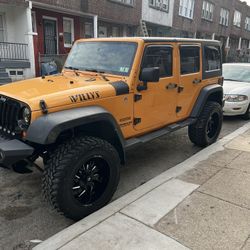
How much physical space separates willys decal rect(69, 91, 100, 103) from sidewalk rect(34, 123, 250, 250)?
1227mm

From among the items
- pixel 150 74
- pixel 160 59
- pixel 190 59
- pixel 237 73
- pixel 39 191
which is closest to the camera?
pixel 150 74

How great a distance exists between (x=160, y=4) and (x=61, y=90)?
68.0ft

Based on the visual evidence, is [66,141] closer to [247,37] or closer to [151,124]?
[151,124]

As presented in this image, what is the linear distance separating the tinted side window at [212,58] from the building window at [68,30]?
12.6 m

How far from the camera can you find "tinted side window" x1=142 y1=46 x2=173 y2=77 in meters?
A: 4.04

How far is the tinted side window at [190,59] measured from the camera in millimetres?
4738

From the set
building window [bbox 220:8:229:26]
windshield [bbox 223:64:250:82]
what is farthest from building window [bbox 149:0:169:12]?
windshield [bbox 223:64:250:82]

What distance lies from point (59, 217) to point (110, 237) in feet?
2.84

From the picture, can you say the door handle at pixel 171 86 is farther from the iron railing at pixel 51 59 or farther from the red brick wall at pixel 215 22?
the red brick wall at pixel 215 22

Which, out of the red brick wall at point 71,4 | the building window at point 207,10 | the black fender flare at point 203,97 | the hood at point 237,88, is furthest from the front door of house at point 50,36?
the building window at point 207,10

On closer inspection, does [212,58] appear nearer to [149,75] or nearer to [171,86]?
[171,86]

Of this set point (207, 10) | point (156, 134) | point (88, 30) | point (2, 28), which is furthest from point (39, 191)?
point (207, 10)

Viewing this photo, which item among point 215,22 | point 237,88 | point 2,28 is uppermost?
point 215,22

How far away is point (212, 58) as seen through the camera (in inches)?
221
